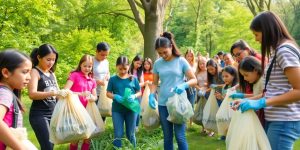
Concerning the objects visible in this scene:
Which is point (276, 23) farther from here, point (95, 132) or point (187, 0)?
point (187, 0)

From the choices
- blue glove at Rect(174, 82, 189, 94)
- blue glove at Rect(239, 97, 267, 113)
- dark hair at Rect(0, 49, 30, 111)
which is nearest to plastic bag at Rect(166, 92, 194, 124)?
blue glove at Rect(174, 82, 189, 94)

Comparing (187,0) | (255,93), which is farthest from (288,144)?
(187,0)

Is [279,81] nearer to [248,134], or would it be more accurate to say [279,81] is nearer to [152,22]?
[248,134]

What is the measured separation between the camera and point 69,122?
398cm

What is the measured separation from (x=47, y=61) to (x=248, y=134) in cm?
219

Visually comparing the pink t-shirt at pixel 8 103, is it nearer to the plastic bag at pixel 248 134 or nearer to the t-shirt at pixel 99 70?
the plastic bag at pixel 248 134

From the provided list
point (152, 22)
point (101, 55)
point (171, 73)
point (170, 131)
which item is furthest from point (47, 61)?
point (152, 22)

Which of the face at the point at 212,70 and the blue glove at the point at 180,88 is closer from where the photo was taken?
the blue glove at the point at 180,88

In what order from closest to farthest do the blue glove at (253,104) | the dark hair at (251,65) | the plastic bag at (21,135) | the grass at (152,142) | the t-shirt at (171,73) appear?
the plastic bag at (21,135) < the blue glove at (253,104) < the dark hair at (251,65) < the t-shirt at (171,73) < the grass at (152,142)

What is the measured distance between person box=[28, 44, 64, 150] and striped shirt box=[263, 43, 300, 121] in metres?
2.23

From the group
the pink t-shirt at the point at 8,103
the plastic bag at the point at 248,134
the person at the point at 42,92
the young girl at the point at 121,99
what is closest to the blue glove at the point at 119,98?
the young girl at the point at 121,99

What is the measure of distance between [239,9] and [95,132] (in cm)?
2681

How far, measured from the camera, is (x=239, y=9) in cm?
2942

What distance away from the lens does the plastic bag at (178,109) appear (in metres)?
4.18
